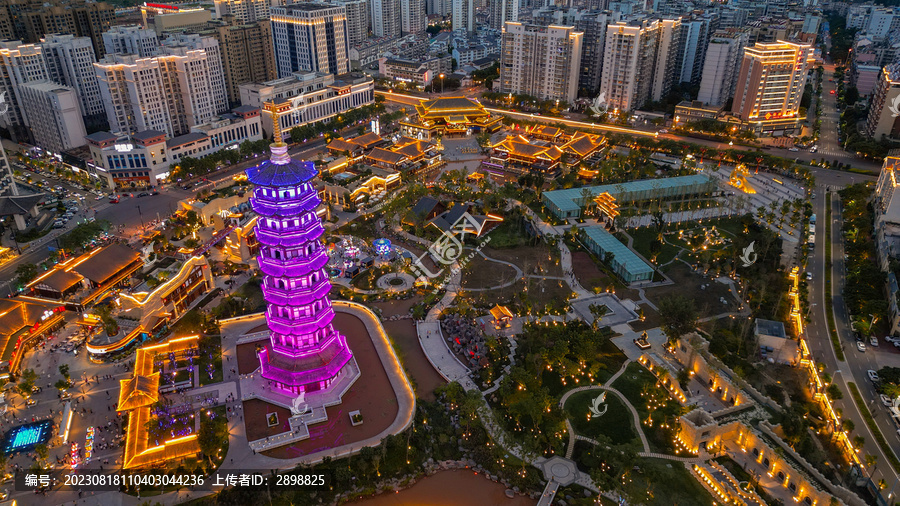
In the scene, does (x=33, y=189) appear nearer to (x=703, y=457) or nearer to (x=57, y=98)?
(x=57, y=98)

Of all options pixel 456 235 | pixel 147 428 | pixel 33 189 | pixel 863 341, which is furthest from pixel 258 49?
pixel 863 341

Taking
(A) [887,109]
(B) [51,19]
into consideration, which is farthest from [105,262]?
(A) [887,109]

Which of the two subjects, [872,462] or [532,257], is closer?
[872,462]

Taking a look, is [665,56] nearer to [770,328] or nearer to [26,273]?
[770,328]

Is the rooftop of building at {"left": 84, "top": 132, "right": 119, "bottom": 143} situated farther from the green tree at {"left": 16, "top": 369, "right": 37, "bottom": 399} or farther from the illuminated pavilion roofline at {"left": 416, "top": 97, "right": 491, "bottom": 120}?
the illuminated pavilion roofline at {"left": 416, "top": 97, "right": 491, "bottom": 120}

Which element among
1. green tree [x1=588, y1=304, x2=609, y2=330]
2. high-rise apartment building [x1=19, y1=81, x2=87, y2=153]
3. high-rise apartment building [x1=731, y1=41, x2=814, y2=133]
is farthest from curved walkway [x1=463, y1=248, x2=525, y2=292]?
high-rise apartment building [x1=19, y1=81, x2=87, y2=153]

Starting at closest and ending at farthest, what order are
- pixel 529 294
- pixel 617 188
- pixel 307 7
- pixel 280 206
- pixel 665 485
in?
1. pixel 665 485
2. pixel 280 206
3. pixel 529 294
4. pixel 617 188
5. pixel 307 7
